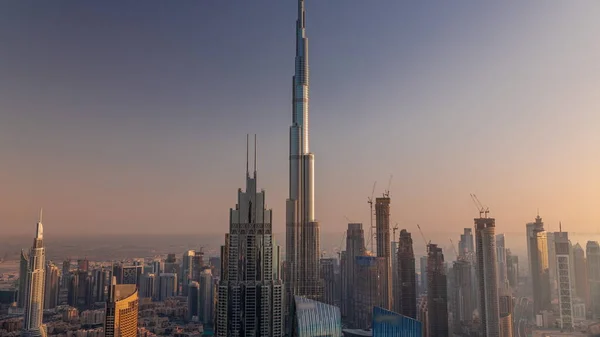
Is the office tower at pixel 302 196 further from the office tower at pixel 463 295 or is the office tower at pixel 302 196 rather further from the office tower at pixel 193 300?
the office tower at pixel 463 295

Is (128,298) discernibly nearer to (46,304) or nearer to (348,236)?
(46,304)

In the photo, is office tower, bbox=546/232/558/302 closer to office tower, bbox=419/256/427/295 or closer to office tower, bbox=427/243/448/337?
office tower, bbox=427/243/448/337

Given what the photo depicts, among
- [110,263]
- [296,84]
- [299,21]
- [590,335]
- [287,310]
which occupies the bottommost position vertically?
[590,335]

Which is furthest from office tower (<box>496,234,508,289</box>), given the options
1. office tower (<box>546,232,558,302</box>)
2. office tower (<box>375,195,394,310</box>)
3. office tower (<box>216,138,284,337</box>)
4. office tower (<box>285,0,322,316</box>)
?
office tower (<box>216,138,284,337</box>)

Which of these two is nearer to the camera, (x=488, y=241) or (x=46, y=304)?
(x=46, y=304)

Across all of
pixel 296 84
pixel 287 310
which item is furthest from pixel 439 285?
pixel 296 84

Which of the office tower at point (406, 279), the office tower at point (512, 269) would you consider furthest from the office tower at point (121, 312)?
the office tower at point (512, 269)
